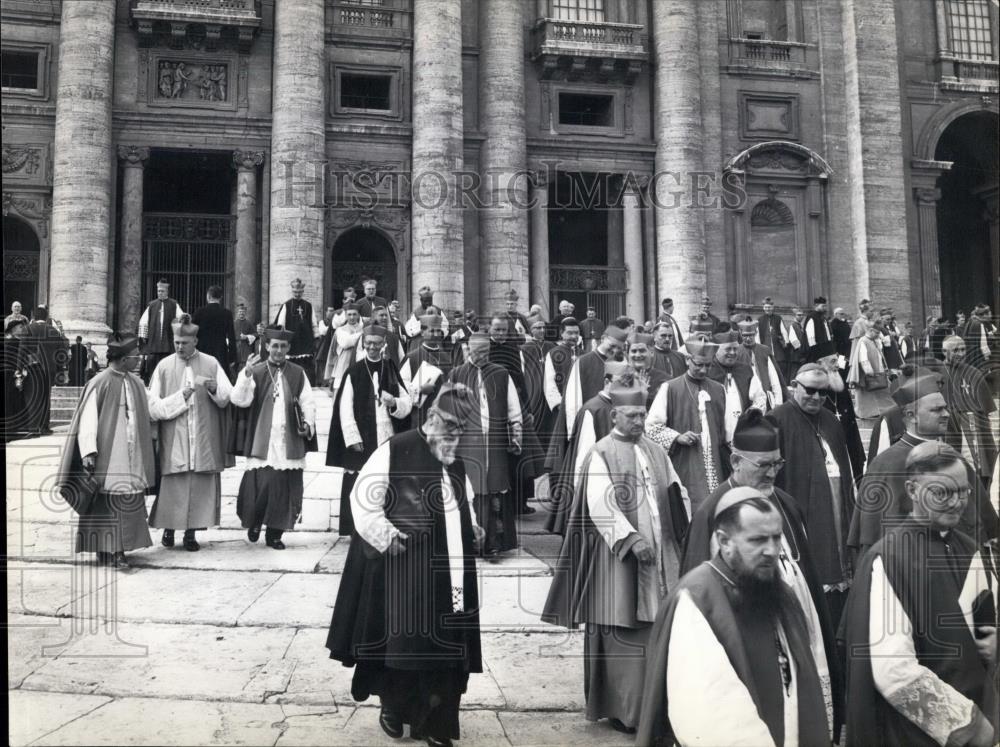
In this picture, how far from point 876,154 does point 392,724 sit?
973 inches

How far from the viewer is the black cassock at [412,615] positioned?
15.6 ft

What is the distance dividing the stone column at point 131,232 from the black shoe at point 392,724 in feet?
61.1

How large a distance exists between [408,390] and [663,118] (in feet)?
56.5

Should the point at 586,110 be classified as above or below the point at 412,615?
above

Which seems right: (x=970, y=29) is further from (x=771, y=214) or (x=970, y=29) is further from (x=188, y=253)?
(x=188, y=253)

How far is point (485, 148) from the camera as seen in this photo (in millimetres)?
23328

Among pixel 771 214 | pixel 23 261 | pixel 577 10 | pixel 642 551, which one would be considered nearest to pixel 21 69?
pixel 23 261

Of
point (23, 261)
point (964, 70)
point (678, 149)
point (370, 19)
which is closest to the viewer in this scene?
point (23, 261)

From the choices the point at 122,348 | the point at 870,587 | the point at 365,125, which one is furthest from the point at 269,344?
the point at 365,125

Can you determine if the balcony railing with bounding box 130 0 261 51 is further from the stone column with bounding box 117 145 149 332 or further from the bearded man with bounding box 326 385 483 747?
the bearded man with bounding box 326 385 483 747

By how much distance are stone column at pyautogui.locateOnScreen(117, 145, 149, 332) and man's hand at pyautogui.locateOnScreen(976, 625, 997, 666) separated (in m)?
20.7

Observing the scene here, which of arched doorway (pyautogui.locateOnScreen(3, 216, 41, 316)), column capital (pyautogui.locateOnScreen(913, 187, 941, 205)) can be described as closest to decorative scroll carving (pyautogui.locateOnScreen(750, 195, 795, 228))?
column capital (pyautogui.locateOnScreen(913, 187, 941, 205))

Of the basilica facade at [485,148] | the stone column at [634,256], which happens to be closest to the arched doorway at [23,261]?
the basilica facade at [485,148]

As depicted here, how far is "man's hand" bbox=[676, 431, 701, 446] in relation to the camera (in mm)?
6973
